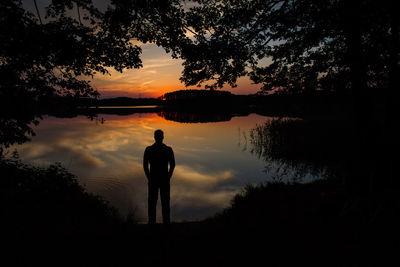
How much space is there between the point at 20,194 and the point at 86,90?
13.8ft

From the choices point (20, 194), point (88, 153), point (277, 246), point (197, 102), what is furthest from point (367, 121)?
point (197, 102)

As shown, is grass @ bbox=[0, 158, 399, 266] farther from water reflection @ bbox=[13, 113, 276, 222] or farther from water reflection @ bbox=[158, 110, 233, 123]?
water reflection @ bbox=[158, 110, 233, 123]

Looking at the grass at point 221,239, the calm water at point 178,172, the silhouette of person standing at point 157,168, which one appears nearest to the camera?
the grass at point 221,239

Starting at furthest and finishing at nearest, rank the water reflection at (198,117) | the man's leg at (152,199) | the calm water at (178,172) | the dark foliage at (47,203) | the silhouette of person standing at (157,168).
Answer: the water reflection at (198,117) < the calm water at (178,172) < the dark foliage at (47,203) < the man's leg at (152,199) < the silhouette of person standing at (157,168)

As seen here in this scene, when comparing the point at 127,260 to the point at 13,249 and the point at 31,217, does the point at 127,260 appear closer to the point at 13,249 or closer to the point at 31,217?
the point at 13,249

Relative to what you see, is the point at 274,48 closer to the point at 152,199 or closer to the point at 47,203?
the point at 152,199

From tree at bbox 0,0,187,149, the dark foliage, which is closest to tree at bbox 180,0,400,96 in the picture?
tree at bbox 0,0,187,149

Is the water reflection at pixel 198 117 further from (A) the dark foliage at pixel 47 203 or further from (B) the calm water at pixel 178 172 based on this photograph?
(A) the dark foliage at pixel 47 203

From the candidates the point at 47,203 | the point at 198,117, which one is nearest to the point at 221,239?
the point at 47,203

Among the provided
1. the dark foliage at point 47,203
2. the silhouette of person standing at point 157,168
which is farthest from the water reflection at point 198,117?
the silhouette of person standing at point 157,168

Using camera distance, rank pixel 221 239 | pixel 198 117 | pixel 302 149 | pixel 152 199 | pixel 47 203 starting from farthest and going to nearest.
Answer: pixel 198 117 → pixel 302 149 → pixel 47 203 → pixel 152 199 → pixel 221 239

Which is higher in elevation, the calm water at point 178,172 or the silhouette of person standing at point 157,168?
the silhouette of person standing at point 157,168

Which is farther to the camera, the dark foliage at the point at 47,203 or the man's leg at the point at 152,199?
the dark foliage at the point at 47,203

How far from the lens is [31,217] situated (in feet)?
18.3
